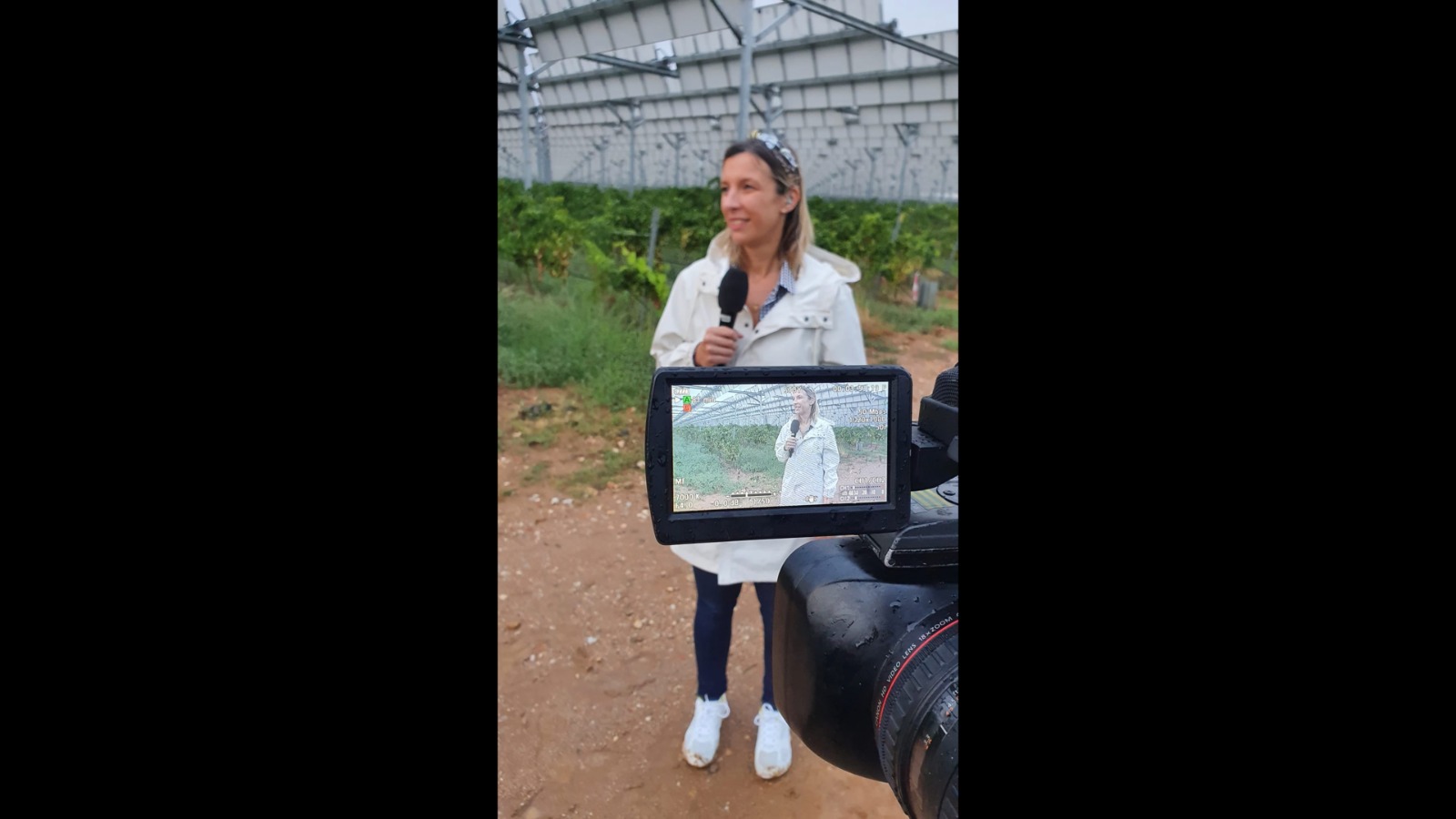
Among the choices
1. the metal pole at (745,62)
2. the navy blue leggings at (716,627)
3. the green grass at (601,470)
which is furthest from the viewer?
the metal pole at (745,62)

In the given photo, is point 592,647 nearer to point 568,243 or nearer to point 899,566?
point 899,566

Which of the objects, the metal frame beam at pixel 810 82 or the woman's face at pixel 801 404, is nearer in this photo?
the woman's face at pixel 801 404

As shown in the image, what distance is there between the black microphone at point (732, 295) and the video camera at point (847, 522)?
35.5 inches

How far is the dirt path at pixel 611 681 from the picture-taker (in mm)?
2506

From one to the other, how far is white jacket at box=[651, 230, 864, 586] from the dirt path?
747 millimetres

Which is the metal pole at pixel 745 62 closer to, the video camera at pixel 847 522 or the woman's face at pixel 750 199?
the woman's face at pixel 750 199

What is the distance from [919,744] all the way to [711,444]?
41cm

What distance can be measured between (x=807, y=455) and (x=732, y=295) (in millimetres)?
1069

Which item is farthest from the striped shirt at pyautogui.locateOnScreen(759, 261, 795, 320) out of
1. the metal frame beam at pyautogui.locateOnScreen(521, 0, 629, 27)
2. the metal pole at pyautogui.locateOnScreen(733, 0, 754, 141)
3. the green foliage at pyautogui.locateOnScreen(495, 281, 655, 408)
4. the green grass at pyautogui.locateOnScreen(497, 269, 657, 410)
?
the metal frame beam at pyautogui.locateOnScreen(521, 0, 629, 27)

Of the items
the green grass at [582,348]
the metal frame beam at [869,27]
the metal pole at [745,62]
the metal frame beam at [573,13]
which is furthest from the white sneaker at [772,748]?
the metal frame beam at [573,13]

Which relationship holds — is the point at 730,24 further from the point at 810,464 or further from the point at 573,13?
the point at 810,464

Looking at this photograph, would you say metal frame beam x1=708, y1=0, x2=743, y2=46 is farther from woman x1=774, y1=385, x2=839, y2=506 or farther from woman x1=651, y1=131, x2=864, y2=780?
woman x1=774, y1=385, x2=839, y2=506
